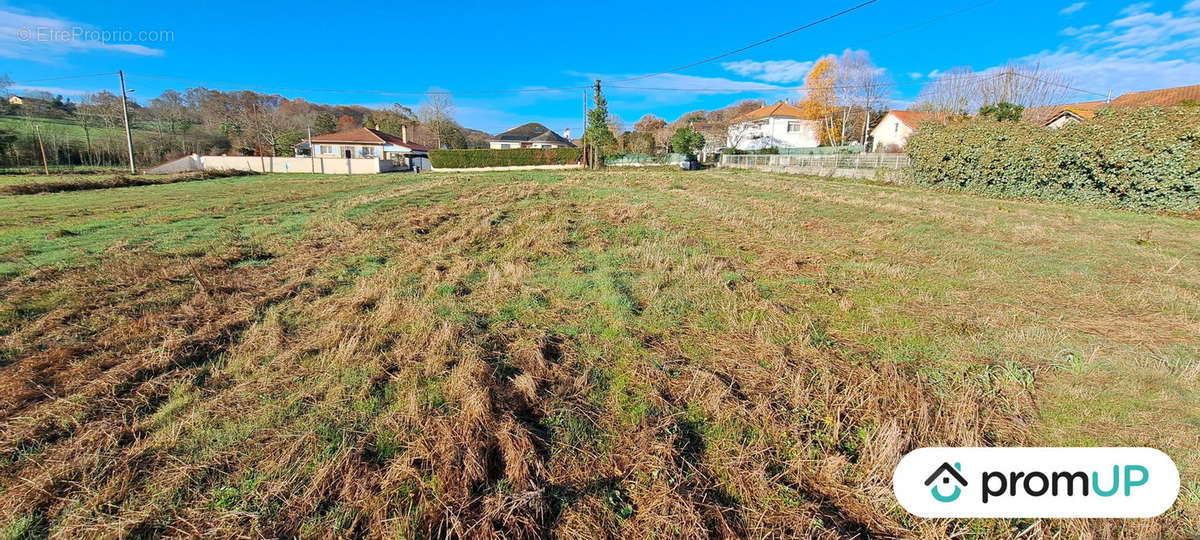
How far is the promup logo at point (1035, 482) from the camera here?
1935 mm


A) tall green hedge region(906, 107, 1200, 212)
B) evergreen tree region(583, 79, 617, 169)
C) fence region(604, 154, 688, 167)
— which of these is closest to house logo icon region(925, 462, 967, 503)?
tall green hedge region(906, 107, 1200, 212)

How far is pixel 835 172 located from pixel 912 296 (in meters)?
22.4

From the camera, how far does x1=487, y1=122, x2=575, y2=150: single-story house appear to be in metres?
55.7

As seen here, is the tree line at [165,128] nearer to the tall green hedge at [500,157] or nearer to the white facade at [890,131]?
the tall green hedge at [500,157]

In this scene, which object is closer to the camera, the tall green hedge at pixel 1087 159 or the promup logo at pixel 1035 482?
the promup logo at pixel 1035 482

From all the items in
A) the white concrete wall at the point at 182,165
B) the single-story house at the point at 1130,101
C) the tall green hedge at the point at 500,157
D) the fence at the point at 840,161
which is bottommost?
the fence at the point at 840,161

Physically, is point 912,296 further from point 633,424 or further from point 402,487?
point 402,487

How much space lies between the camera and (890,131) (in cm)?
4294

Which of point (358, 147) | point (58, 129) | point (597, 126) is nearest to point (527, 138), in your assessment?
point (358, 147)

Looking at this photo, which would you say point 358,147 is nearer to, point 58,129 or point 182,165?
point 182,165

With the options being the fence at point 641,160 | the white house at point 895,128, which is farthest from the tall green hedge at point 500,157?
the white house at point 895,128

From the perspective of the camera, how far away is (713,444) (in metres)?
2.39

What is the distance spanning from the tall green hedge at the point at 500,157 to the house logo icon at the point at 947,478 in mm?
38195

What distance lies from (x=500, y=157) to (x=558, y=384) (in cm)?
3731
